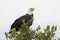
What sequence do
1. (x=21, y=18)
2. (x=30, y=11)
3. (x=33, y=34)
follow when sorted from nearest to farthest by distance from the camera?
(x=33, y=34)
(x=21, y=18)
(x=30, y=11)

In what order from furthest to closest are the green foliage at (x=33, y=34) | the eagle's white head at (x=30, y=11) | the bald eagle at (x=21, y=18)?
the eagle's white head at (x=30, y=11), the bald eagle at (x=21, y=18), the green foliage at (x=33, y=34)

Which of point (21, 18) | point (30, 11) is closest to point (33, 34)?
point (21, 18)

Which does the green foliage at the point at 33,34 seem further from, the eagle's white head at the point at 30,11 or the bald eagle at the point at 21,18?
the eagle's white head at the point at 30,11

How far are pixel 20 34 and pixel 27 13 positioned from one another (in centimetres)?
384

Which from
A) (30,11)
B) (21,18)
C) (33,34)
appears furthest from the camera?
(30,11)

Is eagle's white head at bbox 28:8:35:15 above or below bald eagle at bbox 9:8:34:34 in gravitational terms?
above

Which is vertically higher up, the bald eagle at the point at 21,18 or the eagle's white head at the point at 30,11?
the eagle's white head at the point at 30,11

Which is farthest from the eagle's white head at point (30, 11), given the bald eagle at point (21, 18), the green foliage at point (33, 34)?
the green foliage at point (33, 34)

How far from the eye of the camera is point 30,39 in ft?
17.4

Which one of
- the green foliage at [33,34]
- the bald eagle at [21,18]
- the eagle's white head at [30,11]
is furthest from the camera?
the eagle's white head at [30,11]

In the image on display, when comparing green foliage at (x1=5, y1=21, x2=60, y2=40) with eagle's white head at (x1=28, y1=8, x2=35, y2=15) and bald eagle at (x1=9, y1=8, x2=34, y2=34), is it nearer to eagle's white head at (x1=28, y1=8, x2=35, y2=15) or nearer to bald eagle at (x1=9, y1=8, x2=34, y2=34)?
bald eagle at (x1=9, y1=8, x2=34, y2=34)

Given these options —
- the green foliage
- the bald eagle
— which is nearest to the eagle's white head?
the bald eagle

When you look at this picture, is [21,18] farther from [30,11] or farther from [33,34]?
[33,34]

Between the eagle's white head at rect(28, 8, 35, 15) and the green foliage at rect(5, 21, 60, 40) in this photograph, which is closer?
the green foliage at rect(5, 21, 60, 40)
